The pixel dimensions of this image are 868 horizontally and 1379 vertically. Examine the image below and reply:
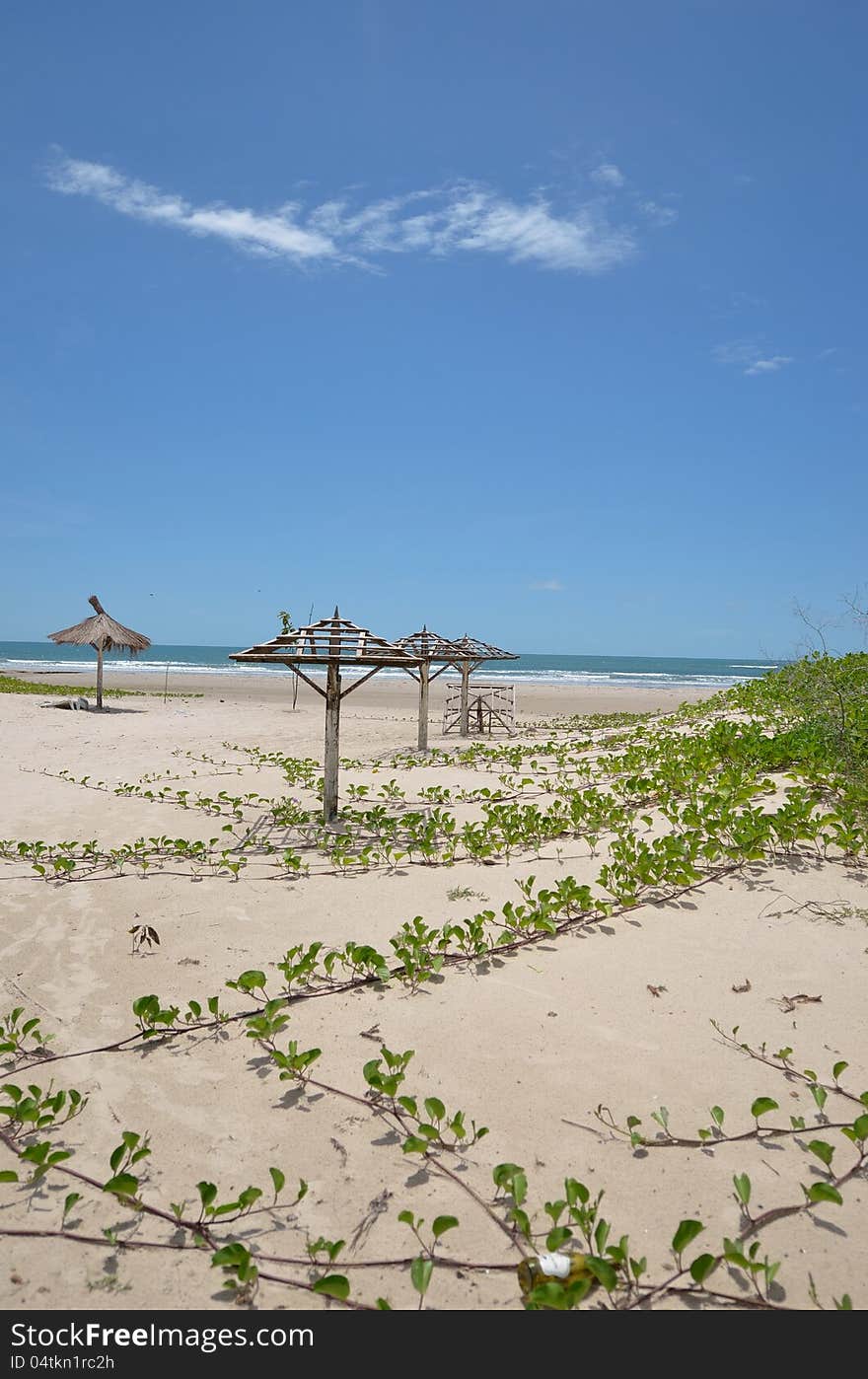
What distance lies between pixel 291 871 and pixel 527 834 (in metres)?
1.92

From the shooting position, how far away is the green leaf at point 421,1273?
1973 millimetres

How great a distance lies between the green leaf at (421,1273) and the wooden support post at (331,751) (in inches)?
226

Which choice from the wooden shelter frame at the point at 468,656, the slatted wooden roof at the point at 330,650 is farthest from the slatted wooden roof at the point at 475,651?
the slatted wooden roof at the point at 330,650

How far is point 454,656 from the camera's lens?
15758 mm

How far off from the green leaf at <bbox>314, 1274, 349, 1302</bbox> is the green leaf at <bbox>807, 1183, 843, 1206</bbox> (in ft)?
4.51

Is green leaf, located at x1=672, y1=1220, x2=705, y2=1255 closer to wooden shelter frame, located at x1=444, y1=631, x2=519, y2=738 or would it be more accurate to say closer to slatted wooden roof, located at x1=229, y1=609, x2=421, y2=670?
slatted wooden roof, located at x1=229, y1=609, x2=421, y2=670

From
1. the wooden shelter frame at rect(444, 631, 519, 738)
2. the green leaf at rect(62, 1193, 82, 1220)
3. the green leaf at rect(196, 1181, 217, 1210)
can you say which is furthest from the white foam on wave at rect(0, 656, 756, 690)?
the green leaf at rect(196, 1181, 217, 1210)

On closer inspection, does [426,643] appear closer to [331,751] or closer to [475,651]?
[475,651]

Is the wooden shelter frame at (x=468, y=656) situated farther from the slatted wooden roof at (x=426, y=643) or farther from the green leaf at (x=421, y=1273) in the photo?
the green leaf at (x=421, y=1273)

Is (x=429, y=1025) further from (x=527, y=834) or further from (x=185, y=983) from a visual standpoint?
(x=527, y=834)


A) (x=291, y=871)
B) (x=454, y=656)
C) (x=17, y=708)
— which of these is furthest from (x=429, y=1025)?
(x=17, y=708)

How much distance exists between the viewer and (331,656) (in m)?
7.93

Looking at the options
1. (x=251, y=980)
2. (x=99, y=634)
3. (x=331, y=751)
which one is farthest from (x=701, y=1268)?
(x=99, y=634)
